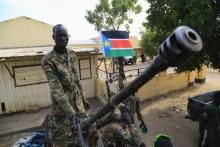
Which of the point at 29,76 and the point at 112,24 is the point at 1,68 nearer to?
the point at 29,76

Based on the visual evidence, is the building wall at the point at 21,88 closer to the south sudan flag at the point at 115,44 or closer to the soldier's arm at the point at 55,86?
the south sudan flag at the point at 115,44

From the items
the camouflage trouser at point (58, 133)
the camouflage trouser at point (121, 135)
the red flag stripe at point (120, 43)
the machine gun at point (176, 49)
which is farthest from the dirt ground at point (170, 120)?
the machine gun at point (176, 49)

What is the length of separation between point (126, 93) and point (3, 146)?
6.87m

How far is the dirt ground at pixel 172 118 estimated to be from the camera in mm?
6683

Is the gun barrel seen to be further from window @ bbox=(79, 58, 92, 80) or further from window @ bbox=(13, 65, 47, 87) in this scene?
window @ bbox=(79, 58, 92, 80)

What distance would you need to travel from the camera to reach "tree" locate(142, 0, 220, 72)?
20.7 feet

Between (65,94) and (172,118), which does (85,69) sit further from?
(65,94)

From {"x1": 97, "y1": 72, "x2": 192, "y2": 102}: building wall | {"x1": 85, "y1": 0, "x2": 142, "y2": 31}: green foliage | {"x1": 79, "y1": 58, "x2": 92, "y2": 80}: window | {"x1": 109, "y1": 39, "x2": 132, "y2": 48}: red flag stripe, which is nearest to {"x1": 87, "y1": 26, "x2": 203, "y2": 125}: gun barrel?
{"x1": 109, "y1": 39, "x2": 132, "y2": 48}: red flag stripe

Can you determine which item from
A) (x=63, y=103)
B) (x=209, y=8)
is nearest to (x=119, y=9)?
(x=209, y=8)

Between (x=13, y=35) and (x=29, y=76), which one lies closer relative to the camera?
(x=29, y=76)

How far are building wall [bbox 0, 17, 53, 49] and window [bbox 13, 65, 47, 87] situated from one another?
5054 millimetres

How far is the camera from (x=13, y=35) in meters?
14.3

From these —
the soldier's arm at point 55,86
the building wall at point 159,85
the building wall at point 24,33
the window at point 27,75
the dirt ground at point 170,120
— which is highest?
the building wall at point 24,33

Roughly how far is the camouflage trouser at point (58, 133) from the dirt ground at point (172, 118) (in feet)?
13.2
